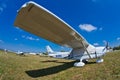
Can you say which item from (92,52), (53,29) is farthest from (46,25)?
(92,52)

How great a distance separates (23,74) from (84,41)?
7303 millimetres

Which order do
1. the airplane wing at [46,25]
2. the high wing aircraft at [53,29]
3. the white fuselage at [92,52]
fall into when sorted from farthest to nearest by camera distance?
the white fuselage at [92,52] → the high wing aircraft at [53,29] → the airplane wing at [46,25]

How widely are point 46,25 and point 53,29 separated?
1.03m

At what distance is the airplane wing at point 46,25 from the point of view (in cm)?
1371

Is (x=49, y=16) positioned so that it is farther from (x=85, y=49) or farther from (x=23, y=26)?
(x=85, y=49)

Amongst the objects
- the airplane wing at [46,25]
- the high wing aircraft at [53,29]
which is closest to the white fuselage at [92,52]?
the high wing aircraft at [53,29]

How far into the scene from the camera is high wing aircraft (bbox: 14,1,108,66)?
1389 centimetres

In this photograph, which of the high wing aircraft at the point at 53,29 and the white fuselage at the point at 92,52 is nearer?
the high wing aircraft at the point at 53,29

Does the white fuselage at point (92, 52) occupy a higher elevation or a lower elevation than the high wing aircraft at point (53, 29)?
lower

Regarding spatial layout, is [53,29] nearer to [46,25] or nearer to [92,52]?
[46,25]

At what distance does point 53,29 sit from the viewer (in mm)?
16969

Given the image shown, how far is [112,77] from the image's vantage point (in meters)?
12.6

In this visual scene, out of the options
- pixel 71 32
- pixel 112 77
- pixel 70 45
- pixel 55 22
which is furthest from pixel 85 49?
pixel 112 77

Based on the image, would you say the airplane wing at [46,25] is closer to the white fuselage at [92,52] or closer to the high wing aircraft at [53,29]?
the high wing aircraft at [53,29]
